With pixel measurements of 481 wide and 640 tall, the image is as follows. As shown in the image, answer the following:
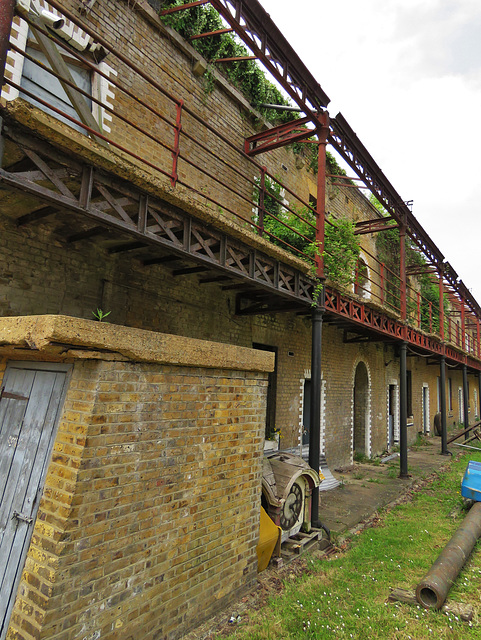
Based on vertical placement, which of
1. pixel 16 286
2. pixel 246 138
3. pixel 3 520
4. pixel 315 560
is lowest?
pixel 315 560

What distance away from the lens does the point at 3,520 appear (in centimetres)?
266

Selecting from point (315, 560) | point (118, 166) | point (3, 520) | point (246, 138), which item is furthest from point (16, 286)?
point (246, 138)

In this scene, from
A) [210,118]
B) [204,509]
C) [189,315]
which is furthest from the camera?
[210,118]

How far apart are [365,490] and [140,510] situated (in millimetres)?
7034

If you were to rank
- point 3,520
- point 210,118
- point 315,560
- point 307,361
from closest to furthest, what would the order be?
point 3,520
point 315,560
point 210,118
point 307,361

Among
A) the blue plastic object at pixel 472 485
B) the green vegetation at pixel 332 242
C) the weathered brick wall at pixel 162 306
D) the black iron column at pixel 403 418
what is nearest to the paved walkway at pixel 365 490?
the black iron column at pixel 403 418

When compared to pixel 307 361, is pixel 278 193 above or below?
above

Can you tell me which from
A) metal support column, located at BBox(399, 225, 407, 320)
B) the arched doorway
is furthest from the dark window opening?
the arched doorway

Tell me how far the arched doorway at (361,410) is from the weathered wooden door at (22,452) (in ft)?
35.9

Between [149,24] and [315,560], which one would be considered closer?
[315,560]

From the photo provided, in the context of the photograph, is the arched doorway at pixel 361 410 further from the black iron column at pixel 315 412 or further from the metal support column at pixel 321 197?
the metal support column at pixel 321 197

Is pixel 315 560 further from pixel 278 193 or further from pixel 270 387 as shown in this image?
pixel 278 193

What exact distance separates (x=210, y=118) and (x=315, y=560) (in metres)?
7.78

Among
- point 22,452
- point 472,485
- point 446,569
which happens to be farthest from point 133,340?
point 472,485
